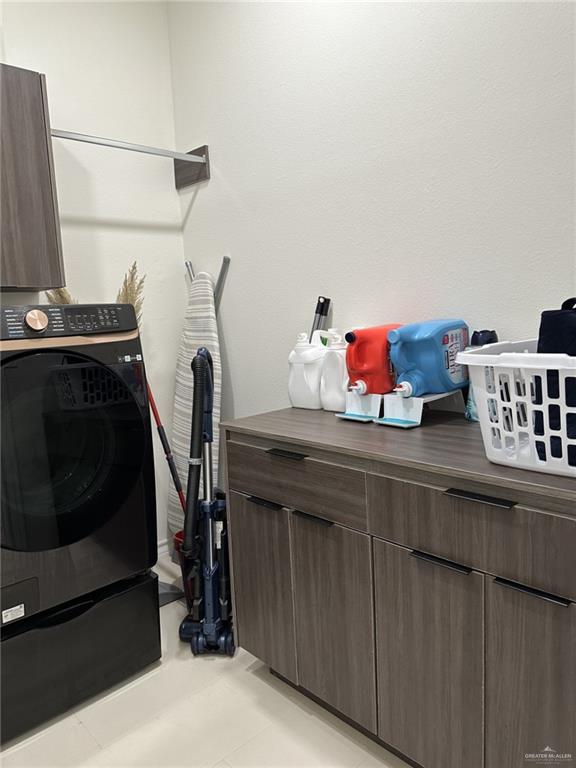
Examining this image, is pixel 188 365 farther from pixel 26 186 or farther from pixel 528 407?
pixel 528 407

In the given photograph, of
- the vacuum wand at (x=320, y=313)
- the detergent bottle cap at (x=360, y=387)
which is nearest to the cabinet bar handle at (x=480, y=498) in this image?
the detergent bottle cap at (x=360, y=387)

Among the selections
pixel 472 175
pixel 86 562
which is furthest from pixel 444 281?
pixel 86 562

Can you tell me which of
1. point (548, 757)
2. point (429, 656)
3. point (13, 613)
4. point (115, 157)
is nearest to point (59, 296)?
point (115, 157)

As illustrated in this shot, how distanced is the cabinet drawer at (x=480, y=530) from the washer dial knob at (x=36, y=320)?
3.45 feet

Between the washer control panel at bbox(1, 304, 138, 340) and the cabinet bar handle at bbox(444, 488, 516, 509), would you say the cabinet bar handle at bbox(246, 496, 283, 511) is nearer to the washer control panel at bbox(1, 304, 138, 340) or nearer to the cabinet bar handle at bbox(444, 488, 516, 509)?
the cabinet bar handle at bbox(444, 488, 516, 509)

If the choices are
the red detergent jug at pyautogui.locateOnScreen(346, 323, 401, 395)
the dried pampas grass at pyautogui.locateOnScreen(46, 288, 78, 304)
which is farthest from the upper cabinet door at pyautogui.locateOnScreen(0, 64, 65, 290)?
the red detergent jug at pyautogui.locateOnScreen(346, 323, 401, 395)

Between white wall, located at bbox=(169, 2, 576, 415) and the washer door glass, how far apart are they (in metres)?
0.77

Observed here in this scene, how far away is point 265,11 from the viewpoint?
2.12 meters

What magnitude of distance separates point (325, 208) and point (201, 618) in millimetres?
1606

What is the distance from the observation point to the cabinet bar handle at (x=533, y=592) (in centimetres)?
101

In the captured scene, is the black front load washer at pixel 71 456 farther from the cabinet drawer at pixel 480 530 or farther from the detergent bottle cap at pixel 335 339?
the cabinet drawer at pixel 480 530

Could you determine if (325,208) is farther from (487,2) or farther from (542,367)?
(542,367)

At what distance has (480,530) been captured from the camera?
1.11m

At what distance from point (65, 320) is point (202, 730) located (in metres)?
1.31
